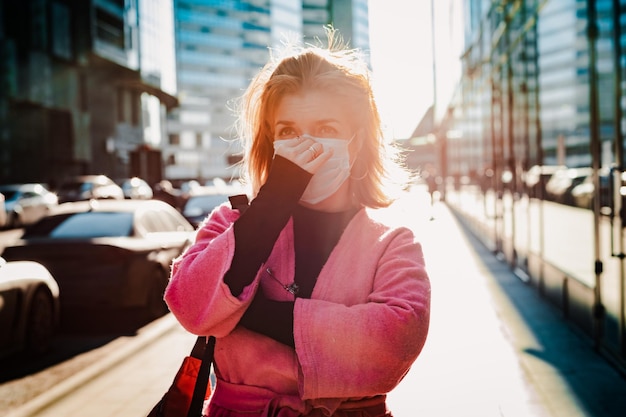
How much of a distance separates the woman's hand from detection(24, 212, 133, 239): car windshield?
21.7 feet

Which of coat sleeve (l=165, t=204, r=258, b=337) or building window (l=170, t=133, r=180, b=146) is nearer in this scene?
coat sleeve (l=165, t=204, r=258, b=337)

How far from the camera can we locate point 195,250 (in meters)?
2.03

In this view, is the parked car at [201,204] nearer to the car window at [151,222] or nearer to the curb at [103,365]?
the car window at [151,222]

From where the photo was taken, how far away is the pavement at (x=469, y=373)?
4891 millimetres

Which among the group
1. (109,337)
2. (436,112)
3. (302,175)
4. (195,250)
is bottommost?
(109,337)

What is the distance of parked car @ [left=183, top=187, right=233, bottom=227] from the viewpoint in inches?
559

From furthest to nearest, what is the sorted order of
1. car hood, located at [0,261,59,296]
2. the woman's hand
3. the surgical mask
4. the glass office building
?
1. the glass office building
2. car hood, located at [0,261,59,296]
3. the surgical mask
4. the woman's hand

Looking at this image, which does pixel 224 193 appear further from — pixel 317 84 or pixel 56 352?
pixel 317 84

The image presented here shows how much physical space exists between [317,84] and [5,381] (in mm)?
4942

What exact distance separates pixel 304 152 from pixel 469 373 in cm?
431

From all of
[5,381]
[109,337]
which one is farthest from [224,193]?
[5,381]

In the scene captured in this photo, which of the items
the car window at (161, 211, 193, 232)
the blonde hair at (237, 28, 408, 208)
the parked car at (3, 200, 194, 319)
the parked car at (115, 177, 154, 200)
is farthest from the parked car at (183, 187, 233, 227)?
the parked car at (115, 177, 154, 200)

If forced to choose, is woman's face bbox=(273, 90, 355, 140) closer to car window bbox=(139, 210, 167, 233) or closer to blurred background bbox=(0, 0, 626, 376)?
blurred background bbox=(0, 0, 626, 376)

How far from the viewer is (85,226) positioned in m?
8.28
